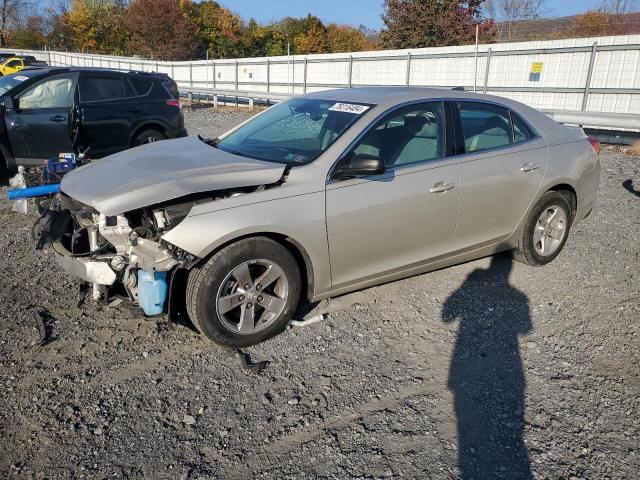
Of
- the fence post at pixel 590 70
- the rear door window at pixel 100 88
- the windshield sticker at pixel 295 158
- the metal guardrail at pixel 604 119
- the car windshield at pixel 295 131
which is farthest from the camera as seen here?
the fence post at pixel 590 70

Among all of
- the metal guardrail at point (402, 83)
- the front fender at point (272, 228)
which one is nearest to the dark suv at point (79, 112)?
the front fender at point (272, 228)

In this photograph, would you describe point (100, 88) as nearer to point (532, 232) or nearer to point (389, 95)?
point (389, 95)

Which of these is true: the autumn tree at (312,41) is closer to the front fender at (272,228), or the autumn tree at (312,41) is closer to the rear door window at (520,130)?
the rear door window at (520,130)

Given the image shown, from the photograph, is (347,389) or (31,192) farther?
(31,192)

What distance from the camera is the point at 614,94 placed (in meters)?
13.8

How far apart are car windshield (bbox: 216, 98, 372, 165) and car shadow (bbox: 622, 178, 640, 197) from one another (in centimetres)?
580

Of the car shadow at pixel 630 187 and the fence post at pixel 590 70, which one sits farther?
the fence post at pixel 590 70

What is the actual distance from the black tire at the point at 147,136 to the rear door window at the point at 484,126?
6.34 metres

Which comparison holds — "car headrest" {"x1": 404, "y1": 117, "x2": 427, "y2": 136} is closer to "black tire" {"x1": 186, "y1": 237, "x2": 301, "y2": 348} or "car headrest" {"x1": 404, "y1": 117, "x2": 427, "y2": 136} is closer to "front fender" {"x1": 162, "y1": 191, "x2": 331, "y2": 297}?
"front fender" {"x1": 162, "y1": 191, "x2": 331, "y2": 297}

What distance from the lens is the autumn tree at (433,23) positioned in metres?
30.6

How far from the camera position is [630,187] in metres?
8.53

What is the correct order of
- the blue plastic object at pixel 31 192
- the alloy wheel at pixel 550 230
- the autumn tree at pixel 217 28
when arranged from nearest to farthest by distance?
the blue plastic object at pixel 31 192
the alloy wheel at pixel 550 230
the autumn tree at pixel 217 28

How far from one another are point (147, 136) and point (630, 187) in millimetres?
8092

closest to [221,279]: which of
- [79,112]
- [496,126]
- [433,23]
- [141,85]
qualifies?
[496,126]
